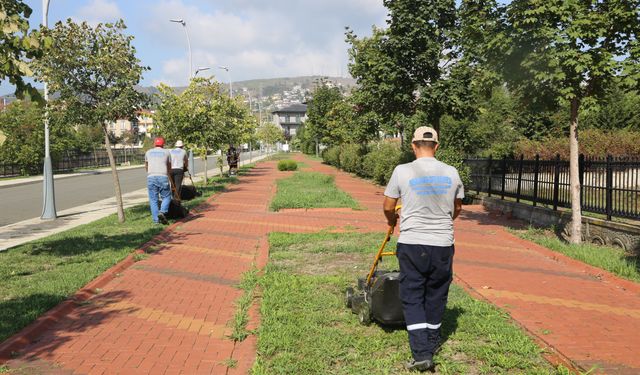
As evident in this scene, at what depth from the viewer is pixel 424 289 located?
4062 millimetres

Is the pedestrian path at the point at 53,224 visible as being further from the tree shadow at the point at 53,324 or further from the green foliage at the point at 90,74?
the tree shadow at the point at 53,324

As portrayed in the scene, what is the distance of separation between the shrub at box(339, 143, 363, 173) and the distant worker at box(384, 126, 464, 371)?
24.9 meters

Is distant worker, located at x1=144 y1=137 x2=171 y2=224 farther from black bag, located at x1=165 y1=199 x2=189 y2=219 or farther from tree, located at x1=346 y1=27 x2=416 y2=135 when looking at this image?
tree, located at x1=346 y1=27 x2=416 y2=135

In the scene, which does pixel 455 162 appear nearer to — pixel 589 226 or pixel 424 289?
pixel 589 226

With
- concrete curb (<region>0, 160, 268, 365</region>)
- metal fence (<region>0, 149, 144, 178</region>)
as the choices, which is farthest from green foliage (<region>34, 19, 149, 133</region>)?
metal fence (<region>0, 149, 144, 178</region>)

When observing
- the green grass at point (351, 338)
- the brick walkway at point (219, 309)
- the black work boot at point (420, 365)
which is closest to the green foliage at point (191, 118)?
the brick walkway at point (219, 309)

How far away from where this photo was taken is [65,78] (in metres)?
10.7

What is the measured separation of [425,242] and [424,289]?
405 millimetres

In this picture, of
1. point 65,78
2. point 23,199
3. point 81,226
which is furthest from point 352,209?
point 23,199

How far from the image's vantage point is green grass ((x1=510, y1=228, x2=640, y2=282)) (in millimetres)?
6934

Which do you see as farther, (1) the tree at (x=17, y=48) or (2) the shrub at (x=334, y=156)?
(2) the shrub at (x=334, y=156)

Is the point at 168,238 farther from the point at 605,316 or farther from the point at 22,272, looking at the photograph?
the point at 605,316

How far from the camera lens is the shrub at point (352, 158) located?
2958 cm

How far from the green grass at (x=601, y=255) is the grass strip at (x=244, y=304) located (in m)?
4.81
